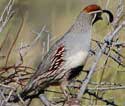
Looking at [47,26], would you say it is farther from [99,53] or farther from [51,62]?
[99,53]

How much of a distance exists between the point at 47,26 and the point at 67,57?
360cm

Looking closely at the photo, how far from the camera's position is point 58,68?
351cm

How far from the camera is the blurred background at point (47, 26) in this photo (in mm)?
4555

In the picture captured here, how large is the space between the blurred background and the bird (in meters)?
0.22

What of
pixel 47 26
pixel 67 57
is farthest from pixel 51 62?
pixel 47 26

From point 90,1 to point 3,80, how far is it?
4377 mm

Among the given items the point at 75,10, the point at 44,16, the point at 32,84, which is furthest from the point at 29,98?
the point at 44,16

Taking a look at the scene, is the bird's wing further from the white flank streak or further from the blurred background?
the blurred background

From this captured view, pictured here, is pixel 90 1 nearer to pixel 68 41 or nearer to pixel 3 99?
pixel 68 41

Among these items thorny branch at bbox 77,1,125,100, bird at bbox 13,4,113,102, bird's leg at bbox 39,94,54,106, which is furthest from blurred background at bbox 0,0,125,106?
thorny branch at bbox 77,1,125,100

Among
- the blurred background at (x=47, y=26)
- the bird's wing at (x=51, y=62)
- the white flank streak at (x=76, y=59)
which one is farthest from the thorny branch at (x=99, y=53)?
the blurred background at (x=47, y=26)

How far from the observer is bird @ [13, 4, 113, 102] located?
11.0 feet

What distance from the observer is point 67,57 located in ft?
11.5

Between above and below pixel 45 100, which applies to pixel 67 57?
above
